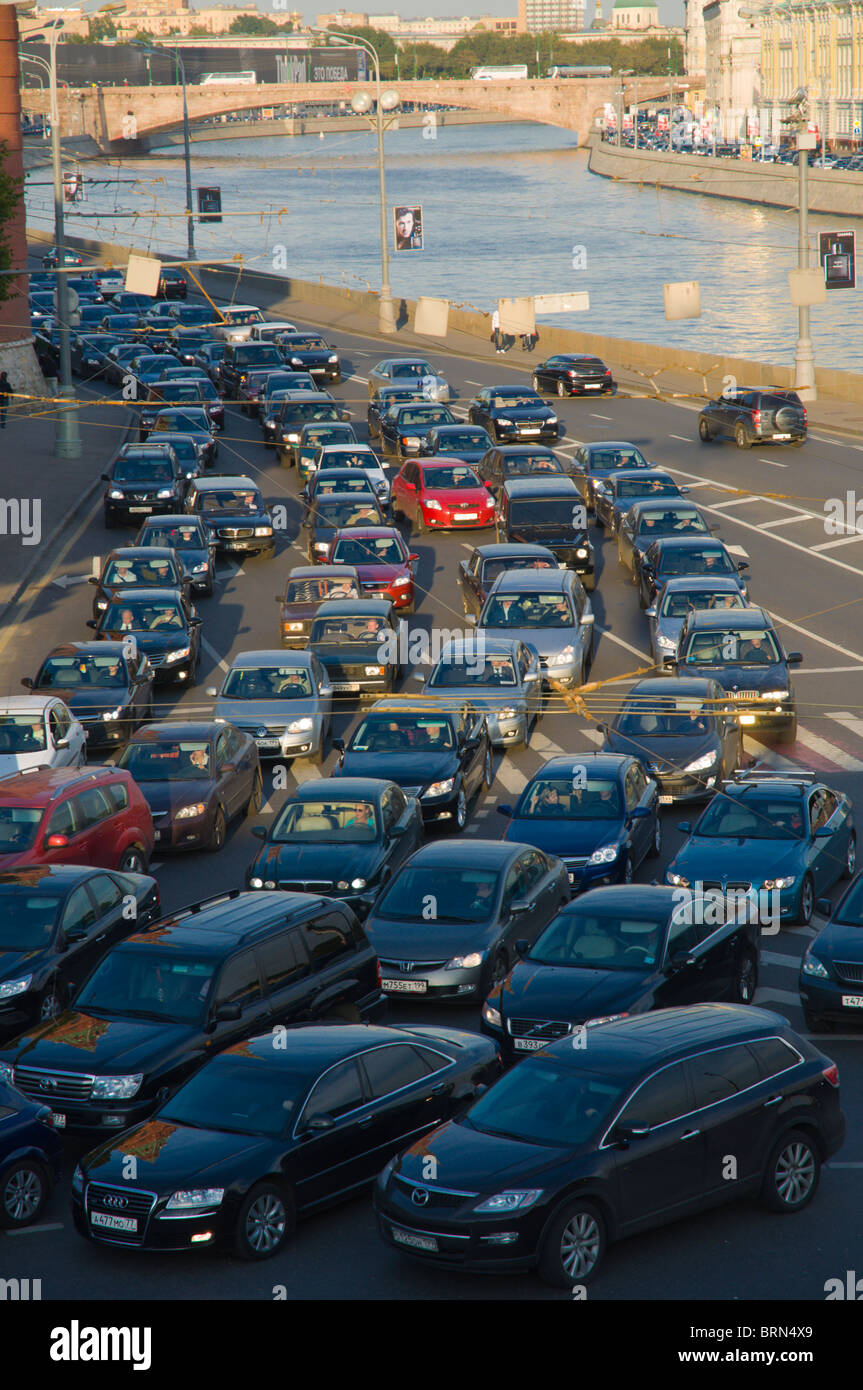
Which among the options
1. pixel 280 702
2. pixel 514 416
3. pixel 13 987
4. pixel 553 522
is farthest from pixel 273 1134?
pixel 514 416

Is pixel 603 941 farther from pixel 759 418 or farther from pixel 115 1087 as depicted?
pixel 759 418

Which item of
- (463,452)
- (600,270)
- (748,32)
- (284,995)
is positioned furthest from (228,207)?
(284,995)

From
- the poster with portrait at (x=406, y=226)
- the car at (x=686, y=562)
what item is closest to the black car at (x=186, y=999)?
the car at (x=686, y=562)

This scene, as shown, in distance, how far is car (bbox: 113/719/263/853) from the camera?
781 inches

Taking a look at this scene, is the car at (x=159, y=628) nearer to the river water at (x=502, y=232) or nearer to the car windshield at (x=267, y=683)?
the car windshield at (x=267, y=683)

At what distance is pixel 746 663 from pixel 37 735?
991cm

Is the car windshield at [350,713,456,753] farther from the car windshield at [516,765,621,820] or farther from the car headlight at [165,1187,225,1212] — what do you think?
the car headlight at [165,1187,225,1212]

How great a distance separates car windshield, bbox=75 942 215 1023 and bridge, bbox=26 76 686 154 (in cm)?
13362

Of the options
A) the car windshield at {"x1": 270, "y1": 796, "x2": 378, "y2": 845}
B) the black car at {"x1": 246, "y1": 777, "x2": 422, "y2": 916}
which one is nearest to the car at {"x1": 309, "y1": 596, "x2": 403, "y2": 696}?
the black car at {"x1": 246, "y1": 777, "x2": 422, "y2": 916}

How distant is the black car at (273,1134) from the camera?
10.4 m

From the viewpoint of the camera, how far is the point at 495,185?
161 metres

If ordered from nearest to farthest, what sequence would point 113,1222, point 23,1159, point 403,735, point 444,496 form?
point 113,1222
point 23,1159
point 403,735
point 444,496

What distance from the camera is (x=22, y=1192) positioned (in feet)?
36.7

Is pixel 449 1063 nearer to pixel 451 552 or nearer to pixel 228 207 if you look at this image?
pixel 451 552
